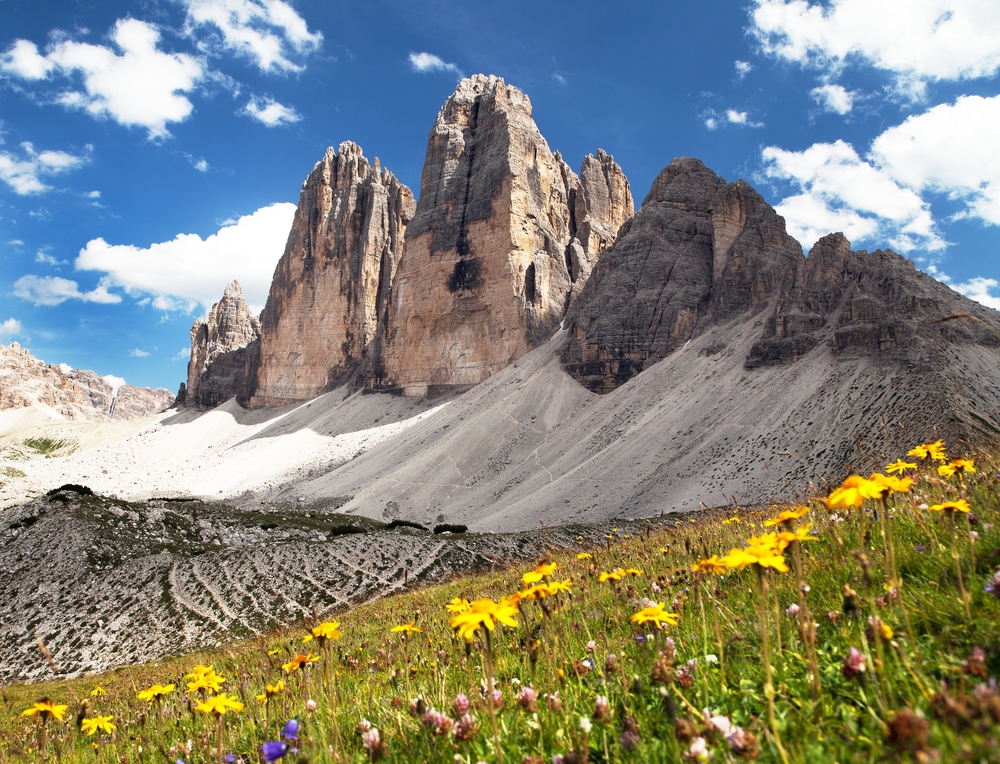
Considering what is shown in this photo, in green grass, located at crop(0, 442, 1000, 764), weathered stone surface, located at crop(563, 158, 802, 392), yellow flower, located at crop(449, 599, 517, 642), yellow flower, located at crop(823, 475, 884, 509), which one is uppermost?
weathered stone surface, located at crop(563, 158, 802, 392)

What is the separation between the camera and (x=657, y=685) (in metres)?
2.51

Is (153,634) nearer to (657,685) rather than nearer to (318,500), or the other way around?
(657,685)

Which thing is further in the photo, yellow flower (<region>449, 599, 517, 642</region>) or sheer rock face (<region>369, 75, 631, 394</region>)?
sheer rock face (<region>369, 75, 631, 394</region>)

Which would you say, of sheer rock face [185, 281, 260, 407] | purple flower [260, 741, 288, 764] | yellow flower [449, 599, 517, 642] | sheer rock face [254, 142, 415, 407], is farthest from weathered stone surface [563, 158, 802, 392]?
sheer rock face [185, 281, 260, 407]

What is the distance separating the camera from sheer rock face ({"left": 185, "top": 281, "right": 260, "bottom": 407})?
12712cm

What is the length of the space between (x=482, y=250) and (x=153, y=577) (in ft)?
226

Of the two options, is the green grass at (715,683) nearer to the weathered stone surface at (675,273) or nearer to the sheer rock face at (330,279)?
the weathered stone surface at (675,273)

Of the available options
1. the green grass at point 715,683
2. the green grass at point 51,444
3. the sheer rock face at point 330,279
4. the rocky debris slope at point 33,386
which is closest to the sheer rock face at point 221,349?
the sheer rock face at point 330,279

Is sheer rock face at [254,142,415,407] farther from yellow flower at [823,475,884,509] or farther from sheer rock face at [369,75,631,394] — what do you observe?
yellow flower at [823,475,884,509]

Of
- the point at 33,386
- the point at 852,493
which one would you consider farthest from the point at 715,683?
the point at 33,386

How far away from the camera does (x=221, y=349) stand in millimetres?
136750

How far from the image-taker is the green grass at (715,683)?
1773mm

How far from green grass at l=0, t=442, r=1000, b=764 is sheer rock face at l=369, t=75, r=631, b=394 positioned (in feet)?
233

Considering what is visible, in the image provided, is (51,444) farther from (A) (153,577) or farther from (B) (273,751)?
(B) (273,751)
